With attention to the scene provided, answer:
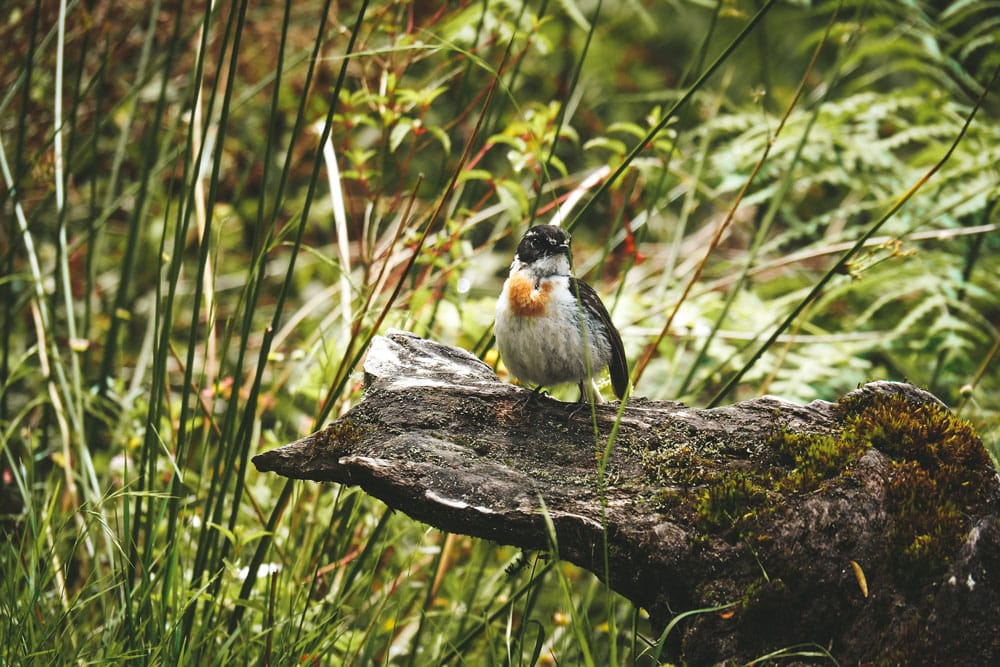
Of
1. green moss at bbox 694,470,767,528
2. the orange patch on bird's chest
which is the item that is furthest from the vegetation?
the orange patch on bird's chest

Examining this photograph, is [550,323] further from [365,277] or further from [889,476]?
[889,476]

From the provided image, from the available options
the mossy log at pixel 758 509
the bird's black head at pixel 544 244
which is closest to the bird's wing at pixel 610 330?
the bird's black head at pixel 544 244

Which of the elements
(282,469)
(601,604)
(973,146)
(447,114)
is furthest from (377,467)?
(447,114)

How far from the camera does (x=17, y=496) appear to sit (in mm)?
3289

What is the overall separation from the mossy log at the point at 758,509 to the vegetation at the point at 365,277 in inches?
2.9

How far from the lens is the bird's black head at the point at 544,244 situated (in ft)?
8.55

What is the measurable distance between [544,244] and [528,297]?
0.22m

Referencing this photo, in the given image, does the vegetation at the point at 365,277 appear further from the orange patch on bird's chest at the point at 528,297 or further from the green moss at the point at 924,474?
the orange patch on bird's chest at the point at 528,297

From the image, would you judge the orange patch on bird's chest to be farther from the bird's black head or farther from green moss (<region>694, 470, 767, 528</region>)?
green moss (<region>694, 470, 767, 528</region>)

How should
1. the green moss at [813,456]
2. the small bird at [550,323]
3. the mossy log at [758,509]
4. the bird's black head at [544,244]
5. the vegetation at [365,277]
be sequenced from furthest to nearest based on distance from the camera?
the bird's black head at [544,244] → the small bird at [550,323] → the vegetation at [365,277] → the green moss at [813,456] → the mossy log at [758,509]

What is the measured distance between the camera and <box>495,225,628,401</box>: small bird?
2.46m

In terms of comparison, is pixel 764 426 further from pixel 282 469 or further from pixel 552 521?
pixel 282 469

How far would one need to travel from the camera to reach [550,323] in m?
2.46

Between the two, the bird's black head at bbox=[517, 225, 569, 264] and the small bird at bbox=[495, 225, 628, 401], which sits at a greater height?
the bird's black head at bbox=[517, 225, 569, 264]
